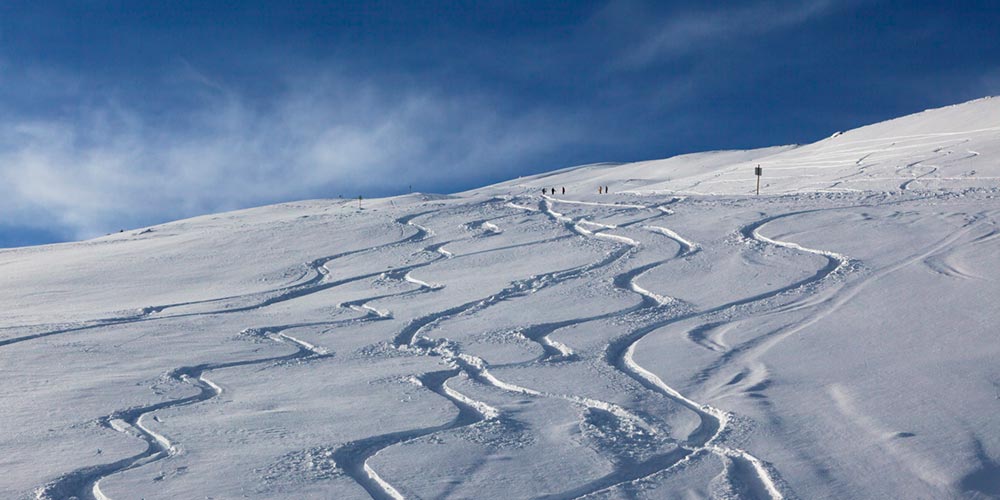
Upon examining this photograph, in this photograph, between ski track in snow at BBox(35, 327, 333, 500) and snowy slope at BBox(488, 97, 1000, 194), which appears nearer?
ski track in snow at BBox(35, 327, 333, 500)

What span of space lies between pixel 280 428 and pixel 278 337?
4.28 metres

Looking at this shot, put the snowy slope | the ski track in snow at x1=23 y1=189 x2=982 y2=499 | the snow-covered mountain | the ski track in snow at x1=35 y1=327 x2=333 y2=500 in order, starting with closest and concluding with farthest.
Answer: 1. the ski track in snow at x1=35 y1=327 x2=333 y2=500
2. the ski track in snow at x1=23 y1=189 x2=982 y2=499
3. the snow-covered mountain
4. the snowy slope

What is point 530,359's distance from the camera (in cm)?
1025

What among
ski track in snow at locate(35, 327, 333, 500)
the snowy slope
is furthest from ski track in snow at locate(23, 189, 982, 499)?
the snowy slope

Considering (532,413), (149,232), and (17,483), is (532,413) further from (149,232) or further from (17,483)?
(149,232)

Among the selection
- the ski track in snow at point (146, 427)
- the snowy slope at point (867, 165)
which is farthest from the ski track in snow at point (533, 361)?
the snowy slope at point (867, 165)

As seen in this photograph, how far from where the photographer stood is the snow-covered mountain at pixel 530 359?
22.0ft

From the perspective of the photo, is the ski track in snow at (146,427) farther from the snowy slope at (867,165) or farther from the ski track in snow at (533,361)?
the snowy slope at (867,165)

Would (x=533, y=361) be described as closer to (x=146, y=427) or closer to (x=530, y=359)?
(x=530, y=359)

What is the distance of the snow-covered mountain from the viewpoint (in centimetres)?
669

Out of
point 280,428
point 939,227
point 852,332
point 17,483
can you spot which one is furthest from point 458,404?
point 939,227

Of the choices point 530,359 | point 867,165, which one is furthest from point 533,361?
point 867,165

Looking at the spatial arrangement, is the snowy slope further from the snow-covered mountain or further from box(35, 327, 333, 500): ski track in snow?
box(35, 327, 333, 500): ski track in snow

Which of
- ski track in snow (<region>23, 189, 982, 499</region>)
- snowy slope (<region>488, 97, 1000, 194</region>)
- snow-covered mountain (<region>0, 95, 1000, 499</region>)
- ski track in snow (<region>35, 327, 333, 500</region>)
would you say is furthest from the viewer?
snowy slope (<region>488, 97, 1000, 194</region>)
